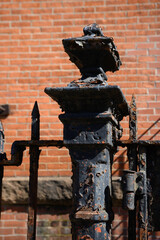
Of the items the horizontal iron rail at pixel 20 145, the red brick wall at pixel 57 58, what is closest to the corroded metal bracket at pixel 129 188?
the horizontal iron rail at pixel 20 145

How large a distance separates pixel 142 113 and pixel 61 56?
1.18 m

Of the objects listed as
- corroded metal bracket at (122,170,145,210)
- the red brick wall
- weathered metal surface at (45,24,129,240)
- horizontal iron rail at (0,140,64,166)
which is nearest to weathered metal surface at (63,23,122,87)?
weathered metal surface at (45,24,129,240)

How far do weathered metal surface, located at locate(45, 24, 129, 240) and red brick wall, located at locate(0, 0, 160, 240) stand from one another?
1899 mm

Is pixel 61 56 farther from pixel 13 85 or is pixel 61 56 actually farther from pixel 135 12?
pixel 135 12

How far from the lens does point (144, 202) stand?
8.04ft

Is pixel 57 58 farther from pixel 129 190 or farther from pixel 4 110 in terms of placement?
pixel 129 190

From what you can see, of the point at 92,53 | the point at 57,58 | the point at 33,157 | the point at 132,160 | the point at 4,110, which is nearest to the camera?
the point at 92,53

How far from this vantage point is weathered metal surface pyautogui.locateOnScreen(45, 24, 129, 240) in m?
2.27

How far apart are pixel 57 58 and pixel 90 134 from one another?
235 centimetres

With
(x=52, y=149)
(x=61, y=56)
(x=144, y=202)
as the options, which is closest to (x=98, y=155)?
(x=144, y=202)

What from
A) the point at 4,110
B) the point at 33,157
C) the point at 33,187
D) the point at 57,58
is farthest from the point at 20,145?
the point at 57,58

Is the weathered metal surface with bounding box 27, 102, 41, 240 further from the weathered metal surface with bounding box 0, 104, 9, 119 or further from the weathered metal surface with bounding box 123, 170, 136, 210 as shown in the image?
the weathered metal surface with bounding box 0, 104, 9, 119

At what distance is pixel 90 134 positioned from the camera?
234 cm

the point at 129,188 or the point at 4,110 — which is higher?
the point at 4,110
